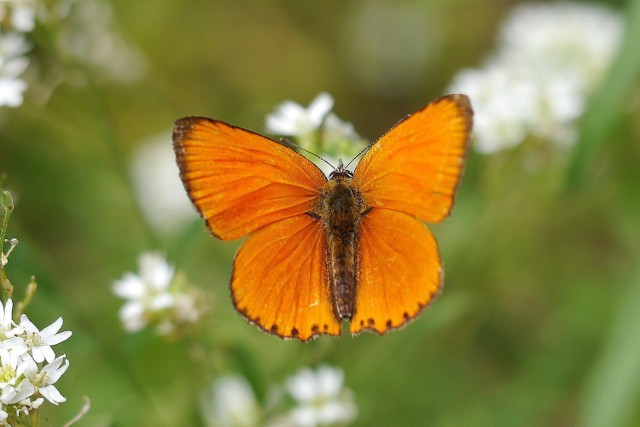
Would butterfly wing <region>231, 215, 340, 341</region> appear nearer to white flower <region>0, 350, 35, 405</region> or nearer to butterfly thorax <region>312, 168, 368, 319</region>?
butterfly thorax <region>312, 168, 368, 319</region>

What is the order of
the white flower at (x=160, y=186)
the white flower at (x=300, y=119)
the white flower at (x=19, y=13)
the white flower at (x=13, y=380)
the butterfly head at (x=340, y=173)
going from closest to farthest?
the white flower at (x=13, y=380) < the butterfly head at (x=340, y=173) < the white flower at (x=300, y=119) < the white flower at (x=19, y=13) < the white flower at (x=160, y=186)

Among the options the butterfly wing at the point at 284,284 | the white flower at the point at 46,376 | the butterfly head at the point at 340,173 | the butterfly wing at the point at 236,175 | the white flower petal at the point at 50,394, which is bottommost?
the white flower petal at the point at 50,394

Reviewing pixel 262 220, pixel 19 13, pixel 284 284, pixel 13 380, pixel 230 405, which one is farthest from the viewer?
pixel 230 405

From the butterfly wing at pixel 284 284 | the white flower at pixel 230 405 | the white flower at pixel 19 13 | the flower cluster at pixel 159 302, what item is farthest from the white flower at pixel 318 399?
the white flower at pixel 19 13

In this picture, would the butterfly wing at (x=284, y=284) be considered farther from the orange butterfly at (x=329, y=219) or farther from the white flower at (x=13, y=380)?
the white flower at (x=13, y=380)

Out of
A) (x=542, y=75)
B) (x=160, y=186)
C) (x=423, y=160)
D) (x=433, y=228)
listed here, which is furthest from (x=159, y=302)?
(x=160, y=186)

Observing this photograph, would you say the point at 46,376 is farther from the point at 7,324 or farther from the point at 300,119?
the point at 300,119

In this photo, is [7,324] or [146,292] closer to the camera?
[7,324]

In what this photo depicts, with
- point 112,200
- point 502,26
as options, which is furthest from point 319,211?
point 502,26

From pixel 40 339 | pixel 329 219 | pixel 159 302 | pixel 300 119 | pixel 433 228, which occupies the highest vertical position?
pixel 433 228
